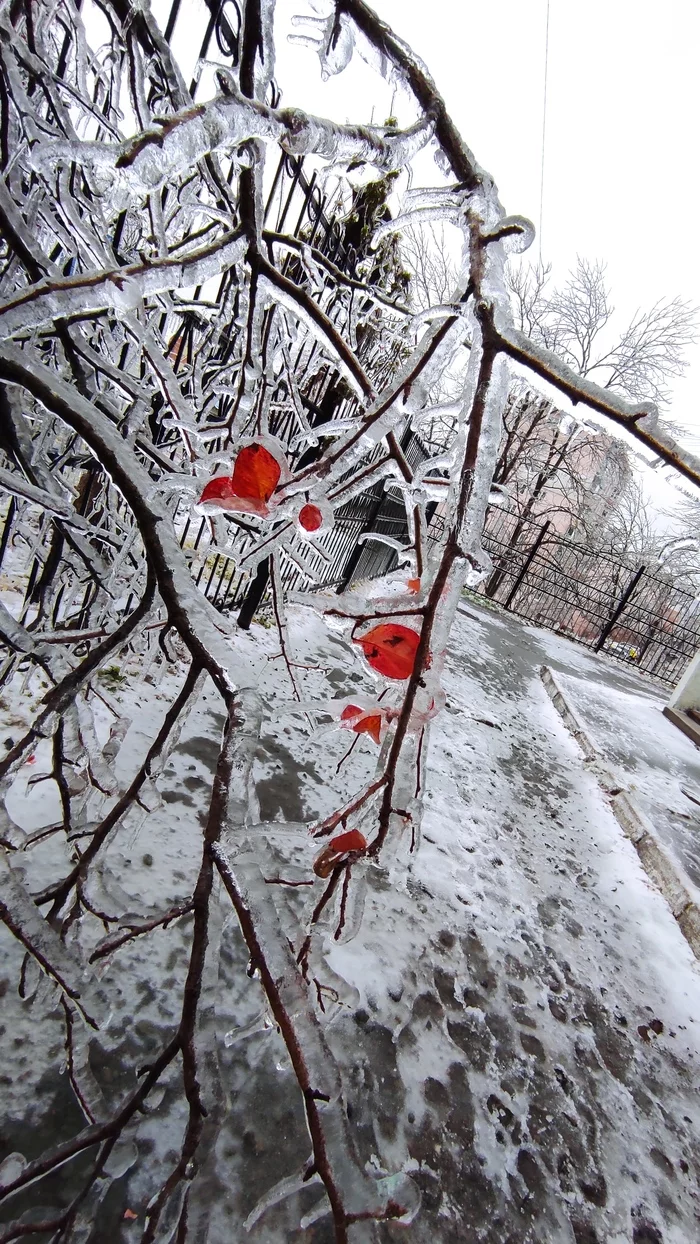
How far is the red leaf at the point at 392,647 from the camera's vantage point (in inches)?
25.0

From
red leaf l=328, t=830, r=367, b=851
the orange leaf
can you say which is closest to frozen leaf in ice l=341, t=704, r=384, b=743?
the orange leaf

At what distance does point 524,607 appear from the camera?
16281mm

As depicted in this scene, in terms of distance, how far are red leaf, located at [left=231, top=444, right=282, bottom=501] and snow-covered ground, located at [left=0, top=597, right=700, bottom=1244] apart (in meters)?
0.42

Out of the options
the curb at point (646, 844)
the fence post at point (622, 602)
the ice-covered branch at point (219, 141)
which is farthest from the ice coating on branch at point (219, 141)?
the fence post at point (622, 602)

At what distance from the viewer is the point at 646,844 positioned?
3691mm

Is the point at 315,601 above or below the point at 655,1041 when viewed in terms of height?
above

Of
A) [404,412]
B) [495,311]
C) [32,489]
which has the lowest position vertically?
[32,489]

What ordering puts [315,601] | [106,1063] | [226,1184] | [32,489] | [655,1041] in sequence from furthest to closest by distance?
[655,1041] < [106,1063] < [226,1184] < [32,489] < [315,601]

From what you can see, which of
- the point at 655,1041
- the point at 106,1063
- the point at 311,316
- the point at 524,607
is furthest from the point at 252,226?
the point at 524,607

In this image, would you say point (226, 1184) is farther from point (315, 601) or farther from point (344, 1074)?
point (315, 601)

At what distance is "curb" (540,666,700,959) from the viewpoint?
3087 millimetres

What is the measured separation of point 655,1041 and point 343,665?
2.86 m

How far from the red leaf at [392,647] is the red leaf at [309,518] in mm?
183

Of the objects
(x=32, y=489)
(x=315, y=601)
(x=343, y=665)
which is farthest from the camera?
(x=343, y=665)
